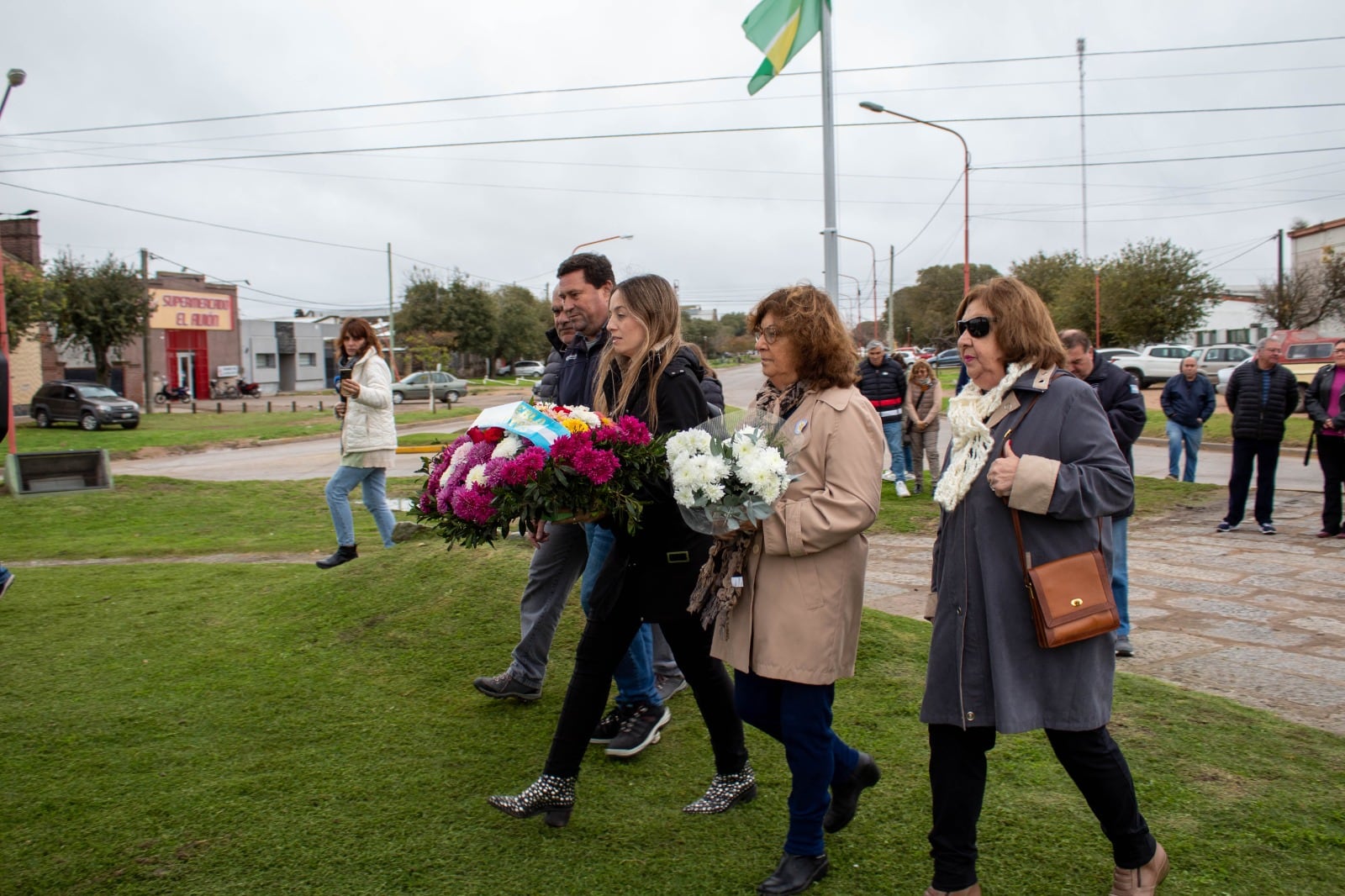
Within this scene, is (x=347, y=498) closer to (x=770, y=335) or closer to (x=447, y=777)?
(x=447, y=777)

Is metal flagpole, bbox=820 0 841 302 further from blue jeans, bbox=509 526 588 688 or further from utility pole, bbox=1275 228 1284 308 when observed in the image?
utility pole, bbox=1275 228 1284 308

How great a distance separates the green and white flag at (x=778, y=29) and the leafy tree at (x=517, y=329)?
201 ft

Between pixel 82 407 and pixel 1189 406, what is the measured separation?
33.0 metres

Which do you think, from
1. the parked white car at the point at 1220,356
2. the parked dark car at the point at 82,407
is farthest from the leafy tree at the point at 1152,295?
the parked dark car at the point at 82,407

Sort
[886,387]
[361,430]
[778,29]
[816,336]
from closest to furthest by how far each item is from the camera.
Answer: [816,336] < [361,430] < [778,29] < [886,387]

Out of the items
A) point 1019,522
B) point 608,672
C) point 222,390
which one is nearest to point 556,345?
point 608,672

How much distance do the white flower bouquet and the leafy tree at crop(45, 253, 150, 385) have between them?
43822 mm

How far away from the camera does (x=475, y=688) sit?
4.67 m

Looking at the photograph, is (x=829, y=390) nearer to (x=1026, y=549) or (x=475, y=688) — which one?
(x=1026, y=549)

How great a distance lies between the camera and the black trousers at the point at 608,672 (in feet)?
11.5

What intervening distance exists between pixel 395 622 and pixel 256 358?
6427cm

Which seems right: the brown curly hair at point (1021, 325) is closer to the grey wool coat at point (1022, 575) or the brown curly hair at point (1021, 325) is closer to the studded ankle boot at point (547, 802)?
the grey wool coat at point (1022, 575)

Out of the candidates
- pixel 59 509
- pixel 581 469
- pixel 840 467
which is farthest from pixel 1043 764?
pixel 59 509

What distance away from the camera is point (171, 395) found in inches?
2116
